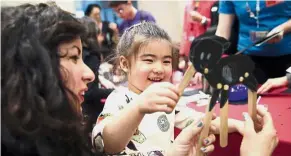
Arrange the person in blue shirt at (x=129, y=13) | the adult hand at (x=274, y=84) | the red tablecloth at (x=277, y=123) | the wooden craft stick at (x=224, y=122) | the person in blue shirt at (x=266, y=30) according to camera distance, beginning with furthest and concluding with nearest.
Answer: the person in blue shirt at (x=129, y=13)
the person in blue shirt at (x=266, y=30)
the adult hand at (x=274, y=84)
the red tablecloth at (x=277, y=123)
the wooden craft stick at (x=224, y=122)

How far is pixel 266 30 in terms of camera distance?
4.87 feet

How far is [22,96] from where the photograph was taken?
1.92ft

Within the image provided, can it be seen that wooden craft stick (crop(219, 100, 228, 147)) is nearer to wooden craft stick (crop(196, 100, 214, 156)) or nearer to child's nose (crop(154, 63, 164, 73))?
wooden craft stick (crop(196, 100, 214, 156))

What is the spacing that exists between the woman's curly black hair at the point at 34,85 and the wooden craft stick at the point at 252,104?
0.36 m

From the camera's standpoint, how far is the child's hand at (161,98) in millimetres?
635

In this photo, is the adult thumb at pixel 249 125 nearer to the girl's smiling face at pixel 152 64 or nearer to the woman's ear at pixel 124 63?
the girl's smiling face at pixel 152 64

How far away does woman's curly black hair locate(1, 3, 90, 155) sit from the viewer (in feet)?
1.91

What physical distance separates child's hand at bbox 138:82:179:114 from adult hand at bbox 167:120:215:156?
0.26 ft

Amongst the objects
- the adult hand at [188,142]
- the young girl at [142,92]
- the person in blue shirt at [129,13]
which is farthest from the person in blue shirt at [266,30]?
the person in blue shirt at [129,13]

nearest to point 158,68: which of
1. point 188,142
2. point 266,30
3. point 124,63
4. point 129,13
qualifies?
point 124,63

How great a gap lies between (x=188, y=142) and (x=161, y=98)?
0.44 feet

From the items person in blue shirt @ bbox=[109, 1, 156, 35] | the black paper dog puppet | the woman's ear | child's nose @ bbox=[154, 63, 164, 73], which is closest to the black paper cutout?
the black paper dog puppet

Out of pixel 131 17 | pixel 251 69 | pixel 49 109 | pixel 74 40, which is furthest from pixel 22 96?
pixel 131 17

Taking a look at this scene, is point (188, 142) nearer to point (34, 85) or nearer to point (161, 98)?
point (161, 98)
